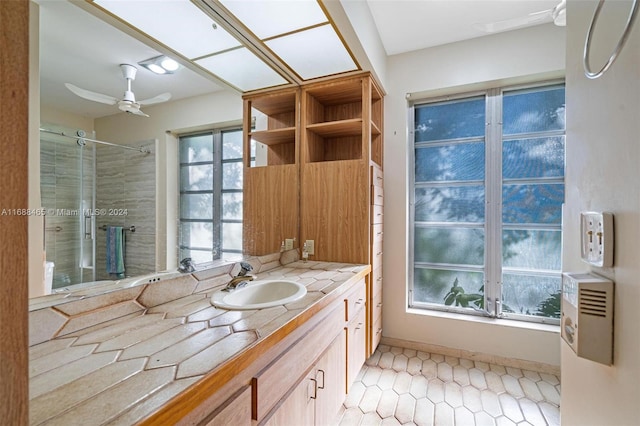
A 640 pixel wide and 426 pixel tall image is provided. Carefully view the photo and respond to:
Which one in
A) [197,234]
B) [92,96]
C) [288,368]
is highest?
[92,96]

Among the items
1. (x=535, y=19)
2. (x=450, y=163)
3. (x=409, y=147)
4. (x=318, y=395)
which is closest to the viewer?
(x=318, y=395)

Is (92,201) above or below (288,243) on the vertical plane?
above

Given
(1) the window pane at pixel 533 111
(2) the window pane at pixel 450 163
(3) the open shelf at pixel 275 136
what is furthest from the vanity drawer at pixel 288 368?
(1) the window pane at pixel 533 111

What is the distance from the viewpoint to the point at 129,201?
3.53 feet

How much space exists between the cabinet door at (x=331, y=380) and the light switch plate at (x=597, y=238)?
42.7 inches

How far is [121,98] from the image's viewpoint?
1.05 m

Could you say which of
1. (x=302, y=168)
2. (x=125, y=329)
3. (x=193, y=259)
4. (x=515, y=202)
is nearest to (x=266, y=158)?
(x=302, y=168)

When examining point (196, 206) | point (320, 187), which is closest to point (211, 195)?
point (196, 206)

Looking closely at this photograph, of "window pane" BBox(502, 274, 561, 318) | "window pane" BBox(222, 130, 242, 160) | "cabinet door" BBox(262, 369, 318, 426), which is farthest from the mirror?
"window pane" BBox(502, 274, 561, 318)

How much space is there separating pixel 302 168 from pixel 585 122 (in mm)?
1771

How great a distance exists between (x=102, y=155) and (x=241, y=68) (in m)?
1.09

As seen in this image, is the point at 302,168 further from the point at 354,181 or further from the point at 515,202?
the point at 515,202

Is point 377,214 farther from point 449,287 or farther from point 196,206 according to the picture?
point 196,206

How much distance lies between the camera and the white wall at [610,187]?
1.78ft
